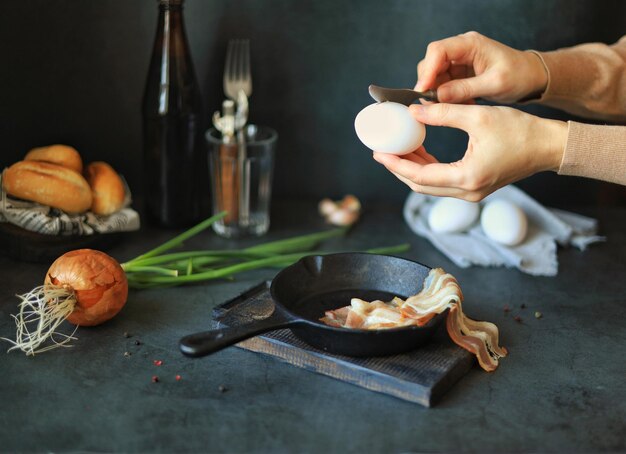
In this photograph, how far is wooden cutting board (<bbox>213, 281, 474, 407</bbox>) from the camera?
1022 mm

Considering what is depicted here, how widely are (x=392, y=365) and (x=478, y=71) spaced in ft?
2.11

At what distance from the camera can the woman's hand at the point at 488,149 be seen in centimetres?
113

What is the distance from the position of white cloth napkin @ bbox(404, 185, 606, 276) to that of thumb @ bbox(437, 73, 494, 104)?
331mm

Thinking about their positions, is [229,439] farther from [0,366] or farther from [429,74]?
[429,74]

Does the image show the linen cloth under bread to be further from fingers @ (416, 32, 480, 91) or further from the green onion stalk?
fingers @ (416, 32, 480, 91)

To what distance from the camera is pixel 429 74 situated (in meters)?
1.36

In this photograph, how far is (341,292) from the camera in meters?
1.27

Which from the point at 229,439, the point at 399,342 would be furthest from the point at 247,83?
the point at 229,439

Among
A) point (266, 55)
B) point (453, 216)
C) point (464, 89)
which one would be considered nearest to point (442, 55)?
point (464, 89)

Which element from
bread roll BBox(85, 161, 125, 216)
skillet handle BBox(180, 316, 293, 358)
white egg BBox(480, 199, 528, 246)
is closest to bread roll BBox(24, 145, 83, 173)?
bread roll BBox(85, 161, 125, 216)

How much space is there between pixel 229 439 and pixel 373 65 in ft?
3.48

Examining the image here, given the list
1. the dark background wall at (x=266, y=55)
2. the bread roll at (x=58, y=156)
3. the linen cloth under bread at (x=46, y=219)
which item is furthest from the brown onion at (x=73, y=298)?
the dark background wall at (x=266, y=55)

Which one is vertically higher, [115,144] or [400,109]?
[400,109]

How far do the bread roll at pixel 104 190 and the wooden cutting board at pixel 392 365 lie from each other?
1.52 feet
